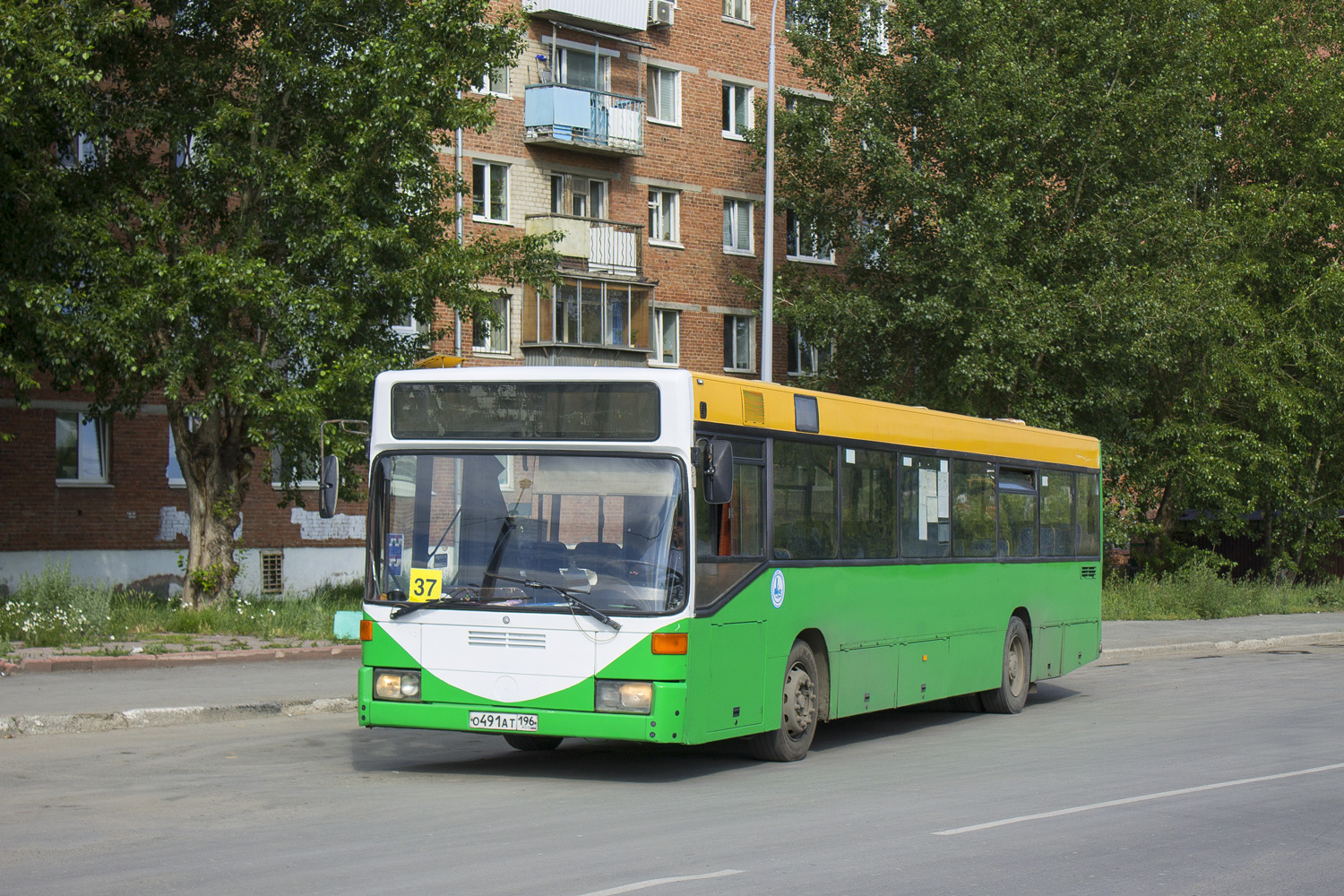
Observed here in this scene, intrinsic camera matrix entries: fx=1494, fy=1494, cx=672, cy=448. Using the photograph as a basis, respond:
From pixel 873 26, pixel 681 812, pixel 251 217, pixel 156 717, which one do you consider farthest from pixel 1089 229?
pixel 681 812

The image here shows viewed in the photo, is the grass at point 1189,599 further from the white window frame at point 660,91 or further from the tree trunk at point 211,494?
the tree trunk at point 211,494

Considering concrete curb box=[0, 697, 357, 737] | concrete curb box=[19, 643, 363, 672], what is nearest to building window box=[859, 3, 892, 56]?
concrete curb box=[19, 643, 363, 672]

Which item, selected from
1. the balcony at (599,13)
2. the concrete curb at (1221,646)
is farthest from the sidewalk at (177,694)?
the balcony at (599,13)

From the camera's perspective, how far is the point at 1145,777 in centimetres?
1044

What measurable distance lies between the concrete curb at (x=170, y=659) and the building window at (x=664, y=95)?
79.7 feet

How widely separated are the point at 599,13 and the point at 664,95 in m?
3.49

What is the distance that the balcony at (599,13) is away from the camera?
123 ft

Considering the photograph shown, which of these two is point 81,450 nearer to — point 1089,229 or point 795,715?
point 1089,229

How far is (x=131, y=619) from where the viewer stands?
A: 20.8m

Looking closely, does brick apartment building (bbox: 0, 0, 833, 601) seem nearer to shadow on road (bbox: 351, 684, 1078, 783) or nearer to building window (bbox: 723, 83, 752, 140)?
building window (bbox: 723, 83, 752, 140)

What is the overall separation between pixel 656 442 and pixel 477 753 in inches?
137

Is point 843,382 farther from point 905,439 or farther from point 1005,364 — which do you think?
point 905,439

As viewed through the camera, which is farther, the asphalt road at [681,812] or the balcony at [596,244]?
the balcony at [596,244]

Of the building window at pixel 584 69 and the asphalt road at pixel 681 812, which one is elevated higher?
the building window at pixel 584 69
